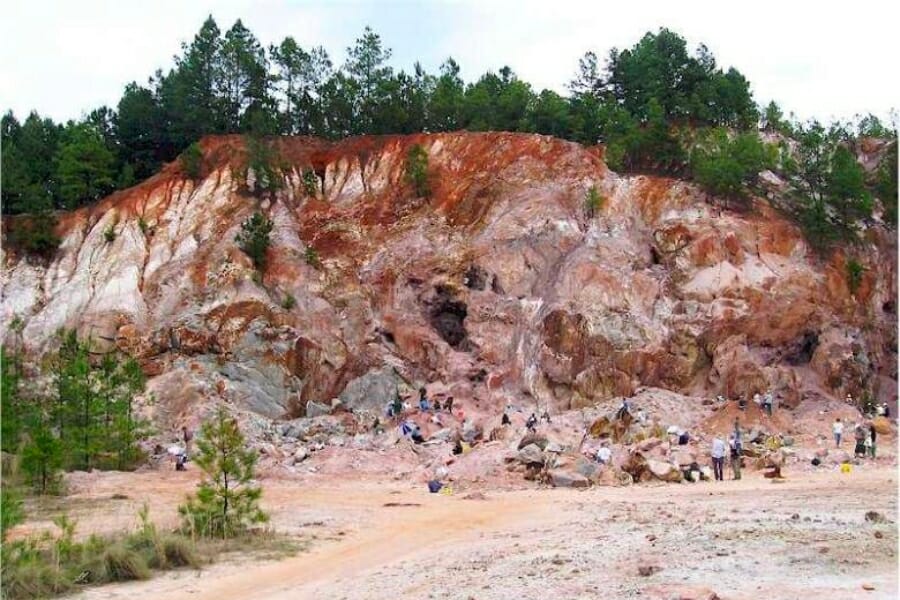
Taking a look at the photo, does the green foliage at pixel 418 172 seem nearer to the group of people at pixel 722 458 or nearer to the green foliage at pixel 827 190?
the green foliage at pixel 827 190

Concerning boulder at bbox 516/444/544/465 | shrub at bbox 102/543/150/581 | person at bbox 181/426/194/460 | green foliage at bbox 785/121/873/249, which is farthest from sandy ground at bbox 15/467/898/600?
green foliage at bbox 785/121/873/249

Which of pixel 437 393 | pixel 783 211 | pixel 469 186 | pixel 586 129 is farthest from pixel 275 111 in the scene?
pixel 783 211

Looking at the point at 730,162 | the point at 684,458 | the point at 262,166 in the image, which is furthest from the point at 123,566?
the point at 262,166

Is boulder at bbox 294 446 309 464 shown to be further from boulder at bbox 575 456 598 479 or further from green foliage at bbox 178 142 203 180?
green foliage at bbox 178 142 203 180

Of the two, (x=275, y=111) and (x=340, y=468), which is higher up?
(x=275, y=111)

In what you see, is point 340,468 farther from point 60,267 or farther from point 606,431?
point 60,267

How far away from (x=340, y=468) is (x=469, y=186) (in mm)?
21817

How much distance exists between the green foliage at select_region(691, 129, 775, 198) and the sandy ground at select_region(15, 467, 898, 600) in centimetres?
2114

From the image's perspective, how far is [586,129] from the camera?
52.3m

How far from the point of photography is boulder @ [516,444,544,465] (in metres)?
26.7

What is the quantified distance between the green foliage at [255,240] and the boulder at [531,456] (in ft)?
A: 67.7

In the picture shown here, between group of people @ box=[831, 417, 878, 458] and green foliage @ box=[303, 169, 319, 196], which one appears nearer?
group of people @ box=[831, 417, 878, 458]

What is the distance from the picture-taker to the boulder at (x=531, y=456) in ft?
87.7

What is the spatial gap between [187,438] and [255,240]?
528 inches
